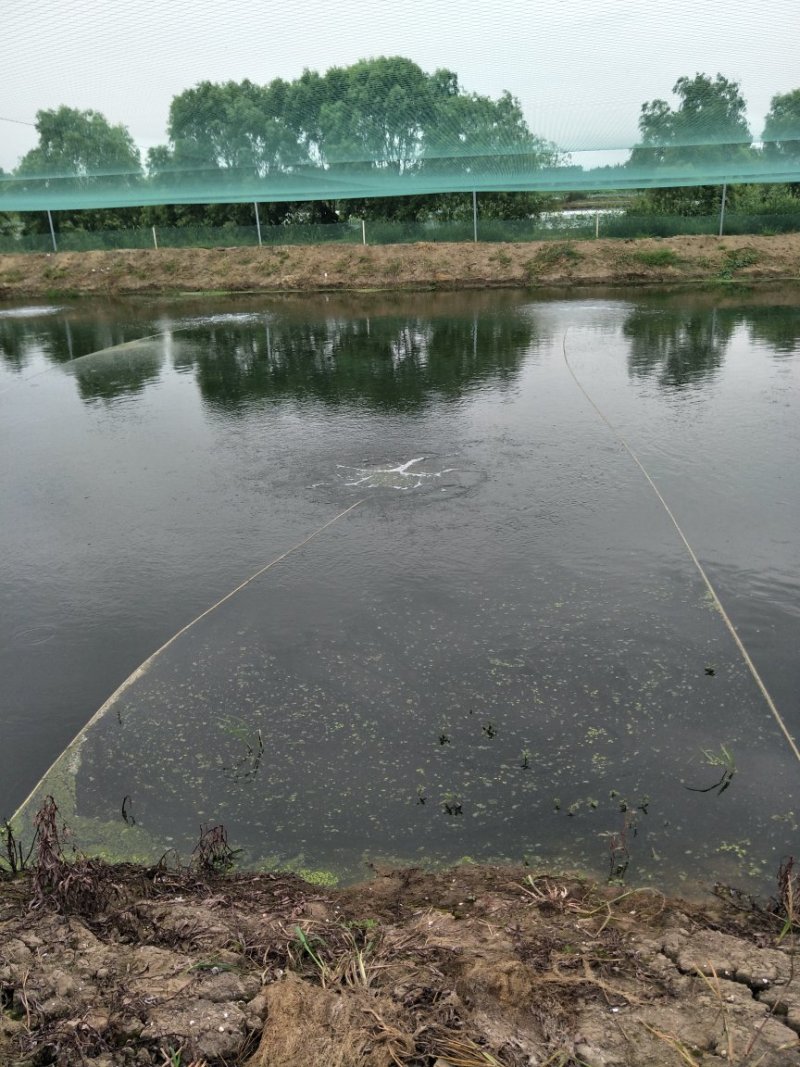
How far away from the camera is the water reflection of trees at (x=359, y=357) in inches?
431

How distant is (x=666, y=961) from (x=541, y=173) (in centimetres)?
2239

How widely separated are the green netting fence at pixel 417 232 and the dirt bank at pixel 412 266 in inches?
29.4

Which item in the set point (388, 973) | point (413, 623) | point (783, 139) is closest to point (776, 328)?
point (783, 139)

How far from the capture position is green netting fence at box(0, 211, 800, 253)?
75.4ft

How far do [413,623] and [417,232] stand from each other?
2061 cm

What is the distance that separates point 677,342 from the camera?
13.5m

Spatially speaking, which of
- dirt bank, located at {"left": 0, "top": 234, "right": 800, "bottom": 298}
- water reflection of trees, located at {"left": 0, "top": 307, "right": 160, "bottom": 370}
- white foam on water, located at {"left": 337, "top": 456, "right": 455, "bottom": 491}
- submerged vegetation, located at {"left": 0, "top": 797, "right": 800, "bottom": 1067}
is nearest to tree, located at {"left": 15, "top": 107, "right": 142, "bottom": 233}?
dirt bank, located at {"left": 0, "top": 234, "right": 800, "bottom": 298}

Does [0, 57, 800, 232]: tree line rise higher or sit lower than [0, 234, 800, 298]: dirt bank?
higher

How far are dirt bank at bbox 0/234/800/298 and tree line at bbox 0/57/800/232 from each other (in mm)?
1884

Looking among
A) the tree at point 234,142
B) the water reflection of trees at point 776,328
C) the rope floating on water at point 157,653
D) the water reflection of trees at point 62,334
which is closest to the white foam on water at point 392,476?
the rope floating on water at point 157,653

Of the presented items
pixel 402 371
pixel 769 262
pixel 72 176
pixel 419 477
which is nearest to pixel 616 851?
pixel 419 477

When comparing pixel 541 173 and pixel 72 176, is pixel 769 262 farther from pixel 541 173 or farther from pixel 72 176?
pixel 72 176

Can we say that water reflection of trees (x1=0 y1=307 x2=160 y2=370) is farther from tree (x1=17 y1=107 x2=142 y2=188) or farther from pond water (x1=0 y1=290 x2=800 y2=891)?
tree (x1=17 y1=107 x2=142 y2=188)

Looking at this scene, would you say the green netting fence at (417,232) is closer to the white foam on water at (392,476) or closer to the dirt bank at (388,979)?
the white foam on water at (392,476)
